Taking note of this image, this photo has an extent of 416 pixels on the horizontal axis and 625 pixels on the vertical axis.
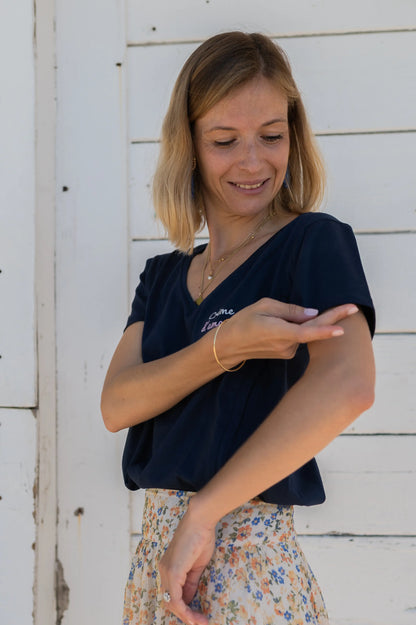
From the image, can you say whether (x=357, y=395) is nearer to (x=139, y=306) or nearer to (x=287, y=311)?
(x=287, y=311)

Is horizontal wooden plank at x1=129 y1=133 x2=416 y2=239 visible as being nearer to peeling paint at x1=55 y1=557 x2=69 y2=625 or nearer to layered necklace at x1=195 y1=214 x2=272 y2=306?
layered necklace at x1=195 y1=214 x2=272 y2=306

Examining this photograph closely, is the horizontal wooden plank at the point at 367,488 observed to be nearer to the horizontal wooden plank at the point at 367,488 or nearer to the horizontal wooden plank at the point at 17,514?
the horizontal wooden plank at the point at 367,488

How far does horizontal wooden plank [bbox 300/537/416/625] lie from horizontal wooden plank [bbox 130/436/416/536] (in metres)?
0.03

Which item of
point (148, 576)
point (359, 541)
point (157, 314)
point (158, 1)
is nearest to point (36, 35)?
point (158, 1)

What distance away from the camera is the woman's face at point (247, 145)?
4.35 ft

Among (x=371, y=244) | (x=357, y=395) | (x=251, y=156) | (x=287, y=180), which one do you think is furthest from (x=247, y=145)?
(x=371, y=244)

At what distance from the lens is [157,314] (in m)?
1.50

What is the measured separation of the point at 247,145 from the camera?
1.34m

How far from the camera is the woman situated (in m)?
1.05

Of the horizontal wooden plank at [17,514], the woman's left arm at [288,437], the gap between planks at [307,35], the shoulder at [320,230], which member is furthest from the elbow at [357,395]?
the gap between planks at [307,35]

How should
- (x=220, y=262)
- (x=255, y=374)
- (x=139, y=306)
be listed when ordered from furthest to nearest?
(x=139, y=306), (x=220, y=262), (x=255, y=374)

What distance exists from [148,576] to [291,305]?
1.83 feet

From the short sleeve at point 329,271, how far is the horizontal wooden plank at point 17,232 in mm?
950

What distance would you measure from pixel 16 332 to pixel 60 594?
2.29 feet
